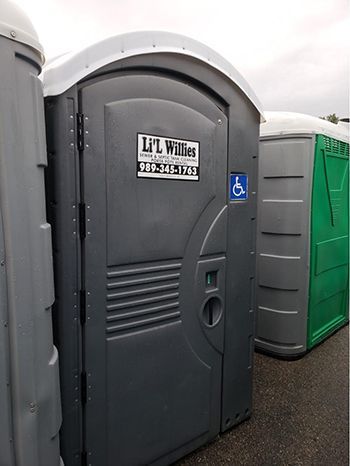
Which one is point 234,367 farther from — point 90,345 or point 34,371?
point 34,371

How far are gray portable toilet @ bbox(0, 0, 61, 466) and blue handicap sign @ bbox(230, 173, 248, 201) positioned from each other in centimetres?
127

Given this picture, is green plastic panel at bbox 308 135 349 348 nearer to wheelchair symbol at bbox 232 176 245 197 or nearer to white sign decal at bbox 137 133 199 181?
wheelchair symbol at bbox 232 176 245 197

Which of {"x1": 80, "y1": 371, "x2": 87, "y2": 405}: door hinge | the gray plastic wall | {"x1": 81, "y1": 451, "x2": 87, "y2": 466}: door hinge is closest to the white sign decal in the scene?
{"x1": 80, "y1": 371, "x2": 87, "y2": 405}: door hinge

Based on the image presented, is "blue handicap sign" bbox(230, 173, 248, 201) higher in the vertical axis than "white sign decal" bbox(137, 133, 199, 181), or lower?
lower

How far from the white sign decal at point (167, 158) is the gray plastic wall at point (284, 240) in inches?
65.7

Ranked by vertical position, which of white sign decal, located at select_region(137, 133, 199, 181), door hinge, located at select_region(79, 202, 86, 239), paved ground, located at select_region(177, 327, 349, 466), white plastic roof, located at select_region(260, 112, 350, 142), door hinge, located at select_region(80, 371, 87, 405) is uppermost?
white plastic roof, located at select_region(260, 112, 350, 142)

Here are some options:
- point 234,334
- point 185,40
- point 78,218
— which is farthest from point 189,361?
point 185,40

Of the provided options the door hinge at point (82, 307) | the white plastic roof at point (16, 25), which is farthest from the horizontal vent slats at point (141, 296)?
the white plastic roof at point (16, 25)

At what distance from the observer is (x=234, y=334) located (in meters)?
2.38

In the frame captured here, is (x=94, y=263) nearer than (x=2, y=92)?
No

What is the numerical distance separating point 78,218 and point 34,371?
67 cm

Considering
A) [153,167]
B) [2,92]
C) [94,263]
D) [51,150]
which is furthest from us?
[153,167]

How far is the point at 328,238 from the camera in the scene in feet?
12.3

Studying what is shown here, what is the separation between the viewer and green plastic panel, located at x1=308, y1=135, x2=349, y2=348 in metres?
3.47
